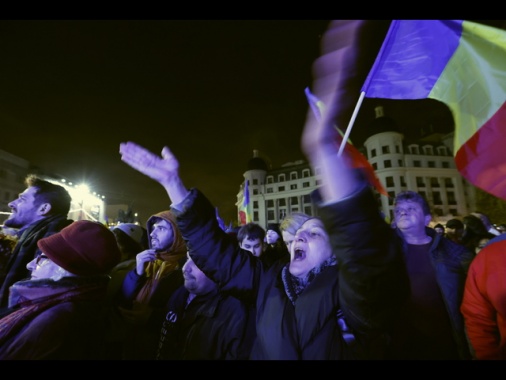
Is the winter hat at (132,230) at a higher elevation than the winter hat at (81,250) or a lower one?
higher

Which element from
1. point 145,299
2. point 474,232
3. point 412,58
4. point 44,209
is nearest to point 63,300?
point 145,299

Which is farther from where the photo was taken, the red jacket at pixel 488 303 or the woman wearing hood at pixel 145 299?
the woman wearing hood at pixel 145 299

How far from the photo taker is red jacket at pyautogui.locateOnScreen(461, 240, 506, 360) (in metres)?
2.31

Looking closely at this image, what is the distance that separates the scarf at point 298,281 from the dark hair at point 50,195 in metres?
3.50

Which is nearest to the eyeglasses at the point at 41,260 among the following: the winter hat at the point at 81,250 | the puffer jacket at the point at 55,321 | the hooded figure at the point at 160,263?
the winter hat at the point at 81,250

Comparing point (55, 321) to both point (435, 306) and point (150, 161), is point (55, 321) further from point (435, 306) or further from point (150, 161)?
point (435, 306)

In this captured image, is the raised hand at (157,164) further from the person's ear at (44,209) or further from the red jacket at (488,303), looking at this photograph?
the red jacket at (488,303)

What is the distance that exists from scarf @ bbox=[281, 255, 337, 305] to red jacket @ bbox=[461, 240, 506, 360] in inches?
56.3

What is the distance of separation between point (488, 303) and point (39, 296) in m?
3.74

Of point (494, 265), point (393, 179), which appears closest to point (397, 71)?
point (494, 265)

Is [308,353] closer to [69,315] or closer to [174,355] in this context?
[174,355]

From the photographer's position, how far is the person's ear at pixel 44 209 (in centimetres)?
377

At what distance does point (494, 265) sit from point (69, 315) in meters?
3.47

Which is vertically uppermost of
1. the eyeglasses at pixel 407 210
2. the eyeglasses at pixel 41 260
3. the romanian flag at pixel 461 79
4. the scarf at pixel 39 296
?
the romanian flag at pixel 461 79
